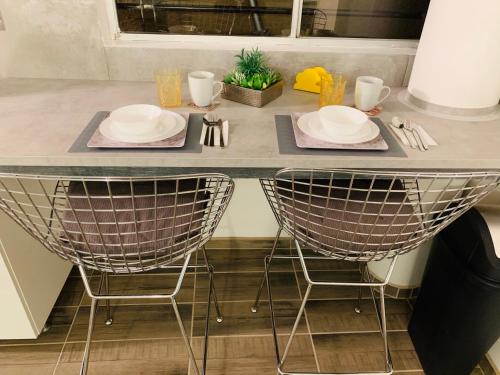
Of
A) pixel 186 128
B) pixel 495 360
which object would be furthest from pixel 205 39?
pixel 495 360

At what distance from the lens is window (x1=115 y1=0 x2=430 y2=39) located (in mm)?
1524

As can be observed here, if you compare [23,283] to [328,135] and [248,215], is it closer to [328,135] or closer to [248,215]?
[248,215]

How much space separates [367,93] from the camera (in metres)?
1.27

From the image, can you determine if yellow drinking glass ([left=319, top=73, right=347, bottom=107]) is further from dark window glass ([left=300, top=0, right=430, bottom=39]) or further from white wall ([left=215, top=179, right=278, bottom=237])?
white wall ([left=215, top=179, right=278, bottom=237])

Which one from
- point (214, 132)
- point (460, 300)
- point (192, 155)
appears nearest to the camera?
point (192, 155)

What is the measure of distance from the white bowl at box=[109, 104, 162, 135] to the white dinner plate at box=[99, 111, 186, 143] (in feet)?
0.04

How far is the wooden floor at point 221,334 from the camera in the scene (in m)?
1.40

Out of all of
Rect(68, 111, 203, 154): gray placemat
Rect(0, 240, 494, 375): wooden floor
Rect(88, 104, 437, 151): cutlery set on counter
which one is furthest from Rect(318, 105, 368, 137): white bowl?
Rect(0, 240, 494, 375): wooden floor

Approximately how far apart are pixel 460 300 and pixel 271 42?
114 centimetres

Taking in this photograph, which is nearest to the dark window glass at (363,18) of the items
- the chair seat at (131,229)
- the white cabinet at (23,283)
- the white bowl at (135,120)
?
the white bowl at (135,120)

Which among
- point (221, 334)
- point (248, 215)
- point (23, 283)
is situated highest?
point (23, 283)

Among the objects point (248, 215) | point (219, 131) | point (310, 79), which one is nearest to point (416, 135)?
point (310, 79)

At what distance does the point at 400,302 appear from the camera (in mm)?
1664

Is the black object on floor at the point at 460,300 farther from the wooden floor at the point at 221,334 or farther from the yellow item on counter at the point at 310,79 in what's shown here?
the yellow item on counter at the point at 310,79
